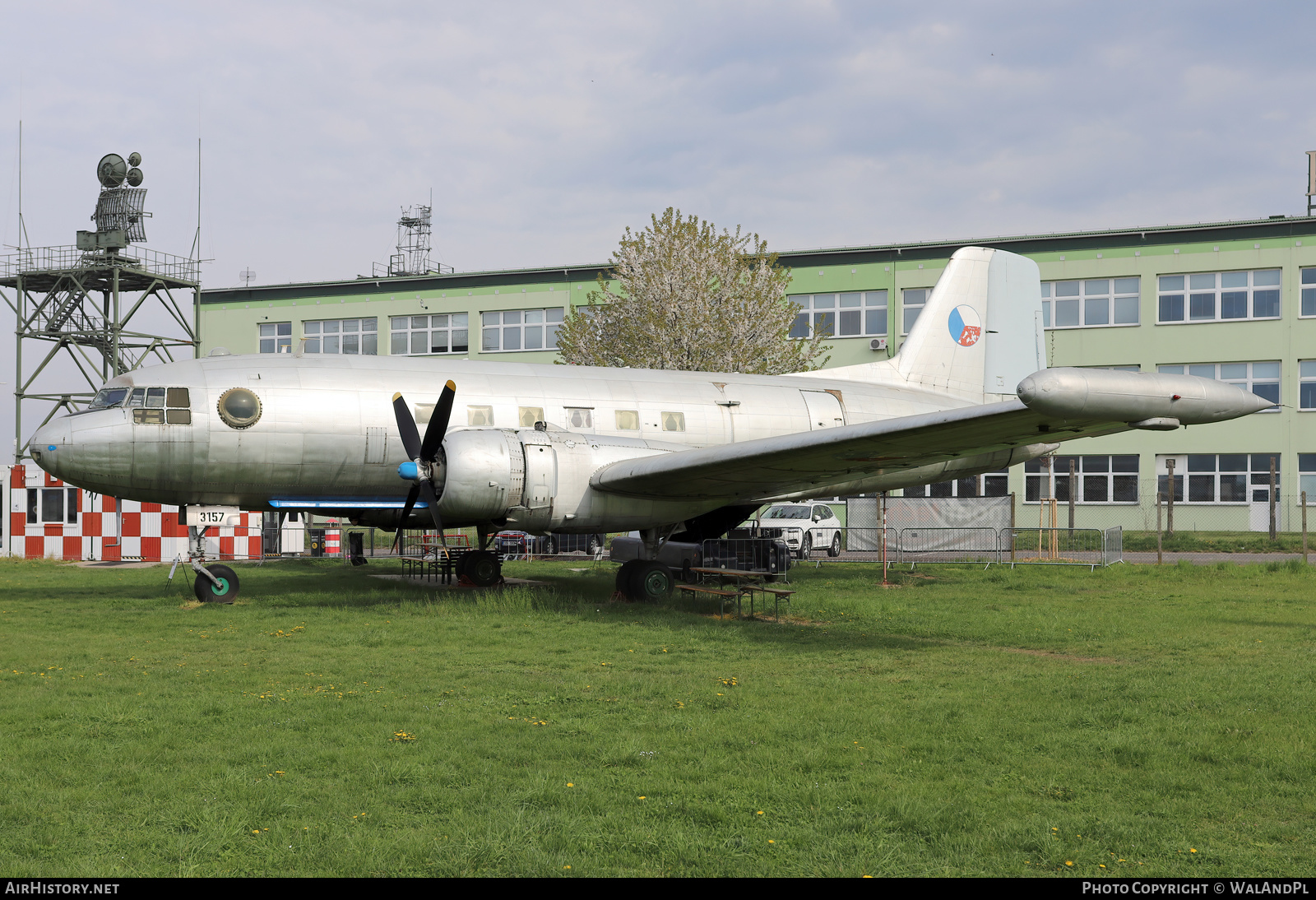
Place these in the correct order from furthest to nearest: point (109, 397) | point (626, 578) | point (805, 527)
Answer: point (805, 527)
point (626, 578)
point (109, 397)

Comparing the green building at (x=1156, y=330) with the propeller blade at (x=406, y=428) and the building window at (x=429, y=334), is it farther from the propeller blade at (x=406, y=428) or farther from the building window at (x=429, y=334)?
the propeller blade at (x=406, y=428)

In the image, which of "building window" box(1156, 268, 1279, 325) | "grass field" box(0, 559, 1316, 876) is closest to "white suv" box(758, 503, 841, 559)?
"grass field" box(0, 559, 1316, 876)

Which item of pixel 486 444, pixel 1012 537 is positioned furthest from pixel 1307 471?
pixel 486 444

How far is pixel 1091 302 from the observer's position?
149ft

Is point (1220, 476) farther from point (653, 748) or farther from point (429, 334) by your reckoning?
point (653, 748)

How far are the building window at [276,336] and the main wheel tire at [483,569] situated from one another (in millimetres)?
39790

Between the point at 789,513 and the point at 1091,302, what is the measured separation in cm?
2066

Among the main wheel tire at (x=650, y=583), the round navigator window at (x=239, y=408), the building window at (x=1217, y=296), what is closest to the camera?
the round navigator window at (x=239, y=408)

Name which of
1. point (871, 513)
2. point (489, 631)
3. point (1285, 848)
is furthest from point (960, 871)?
point (871, 513)

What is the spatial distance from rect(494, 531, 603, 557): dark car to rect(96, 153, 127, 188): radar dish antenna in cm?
3096

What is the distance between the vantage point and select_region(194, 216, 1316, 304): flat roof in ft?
141

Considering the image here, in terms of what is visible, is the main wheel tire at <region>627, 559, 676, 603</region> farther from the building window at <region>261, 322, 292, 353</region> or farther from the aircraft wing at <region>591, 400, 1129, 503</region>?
the building window at <region>261, 322, 292, 353</region>

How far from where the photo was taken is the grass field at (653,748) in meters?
5.23

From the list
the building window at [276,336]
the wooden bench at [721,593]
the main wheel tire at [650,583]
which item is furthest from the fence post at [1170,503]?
the building window at [276,336]
